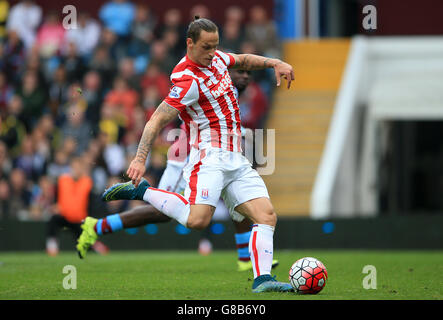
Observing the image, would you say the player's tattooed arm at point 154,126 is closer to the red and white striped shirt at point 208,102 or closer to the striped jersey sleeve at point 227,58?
the red and white striped shirt at point 208,102

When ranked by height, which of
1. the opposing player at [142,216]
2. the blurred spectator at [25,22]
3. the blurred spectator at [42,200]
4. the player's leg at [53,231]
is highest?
the blurred spectator at [25,22]

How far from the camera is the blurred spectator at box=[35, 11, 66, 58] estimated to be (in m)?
18.9

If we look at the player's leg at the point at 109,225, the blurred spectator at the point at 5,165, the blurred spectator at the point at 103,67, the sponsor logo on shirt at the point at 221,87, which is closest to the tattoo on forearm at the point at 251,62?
the sponsor logo on shirt at the point at 221,87

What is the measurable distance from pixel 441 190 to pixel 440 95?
123 inches

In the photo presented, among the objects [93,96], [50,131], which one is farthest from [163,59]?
[50,131]

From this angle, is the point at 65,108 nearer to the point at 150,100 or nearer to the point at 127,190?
the point at 150,100

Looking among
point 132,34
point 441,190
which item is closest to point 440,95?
point 441,190

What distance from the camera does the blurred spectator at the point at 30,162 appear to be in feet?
56.7

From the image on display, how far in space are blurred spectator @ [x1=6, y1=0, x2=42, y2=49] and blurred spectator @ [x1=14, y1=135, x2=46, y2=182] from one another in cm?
286

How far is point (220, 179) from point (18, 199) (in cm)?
971

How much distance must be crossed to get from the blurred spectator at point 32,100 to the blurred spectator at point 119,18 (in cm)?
217

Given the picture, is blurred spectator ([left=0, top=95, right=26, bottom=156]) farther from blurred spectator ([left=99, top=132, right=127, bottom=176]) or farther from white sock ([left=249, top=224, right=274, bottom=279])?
white sock ([left=249, top=224, right=274, bottom=279])

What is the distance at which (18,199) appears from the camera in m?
16.9
